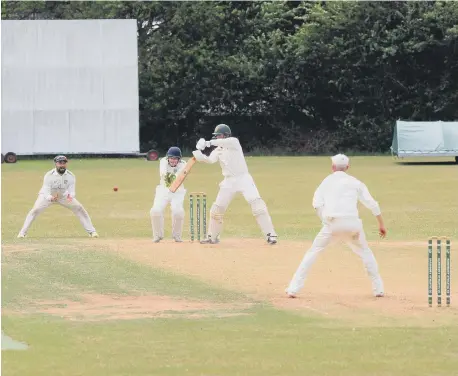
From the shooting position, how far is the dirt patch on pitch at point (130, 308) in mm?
14633

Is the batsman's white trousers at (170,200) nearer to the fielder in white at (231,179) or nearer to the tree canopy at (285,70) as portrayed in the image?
the fielder in white at (231,179)

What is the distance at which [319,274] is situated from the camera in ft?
59.0

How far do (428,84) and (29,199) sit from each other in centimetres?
2854

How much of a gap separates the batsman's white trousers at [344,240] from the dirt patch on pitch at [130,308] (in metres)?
0.77

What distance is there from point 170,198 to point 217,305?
6692mm

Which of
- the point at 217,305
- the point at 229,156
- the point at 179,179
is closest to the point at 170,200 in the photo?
the point at 179,179

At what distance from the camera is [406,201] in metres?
32.7

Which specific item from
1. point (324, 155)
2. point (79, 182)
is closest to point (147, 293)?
point (79, 182)

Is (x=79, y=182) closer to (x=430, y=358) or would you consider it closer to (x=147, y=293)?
(x=147, y=293)

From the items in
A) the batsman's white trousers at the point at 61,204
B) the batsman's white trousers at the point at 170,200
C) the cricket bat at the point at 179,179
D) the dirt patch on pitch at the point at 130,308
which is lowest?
the batsman's white trousers at the point at 61,204

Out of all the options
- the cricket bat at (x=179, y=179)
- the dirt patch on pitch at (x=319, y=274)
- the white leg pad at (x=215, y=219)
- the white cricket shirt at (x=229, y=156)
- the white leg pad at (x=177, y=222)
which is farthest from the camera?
the white leg pad at (x=177, y=222)

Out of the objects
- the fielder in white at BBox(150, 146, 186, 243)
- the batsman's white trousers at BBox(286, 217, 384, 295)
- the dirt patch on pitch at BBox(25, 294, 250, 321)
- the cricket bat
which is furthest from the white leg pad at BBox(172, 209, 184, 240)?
the batsman's white trousers at BBox(286, 217, 384, 295)

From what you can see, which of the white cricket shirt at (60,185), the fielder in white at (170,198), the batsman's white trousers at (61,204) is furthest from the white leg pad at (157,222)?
the white cricket shirt at (60,185)

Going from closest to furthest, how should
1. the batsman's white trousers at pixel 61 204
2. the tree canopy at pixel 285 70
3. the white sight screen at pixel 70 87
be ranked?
1. the batsman's white trousers at pixel 61 204
2. the white sight screen at pixel 70 87
3. the tree canopy at pixel 285 70
